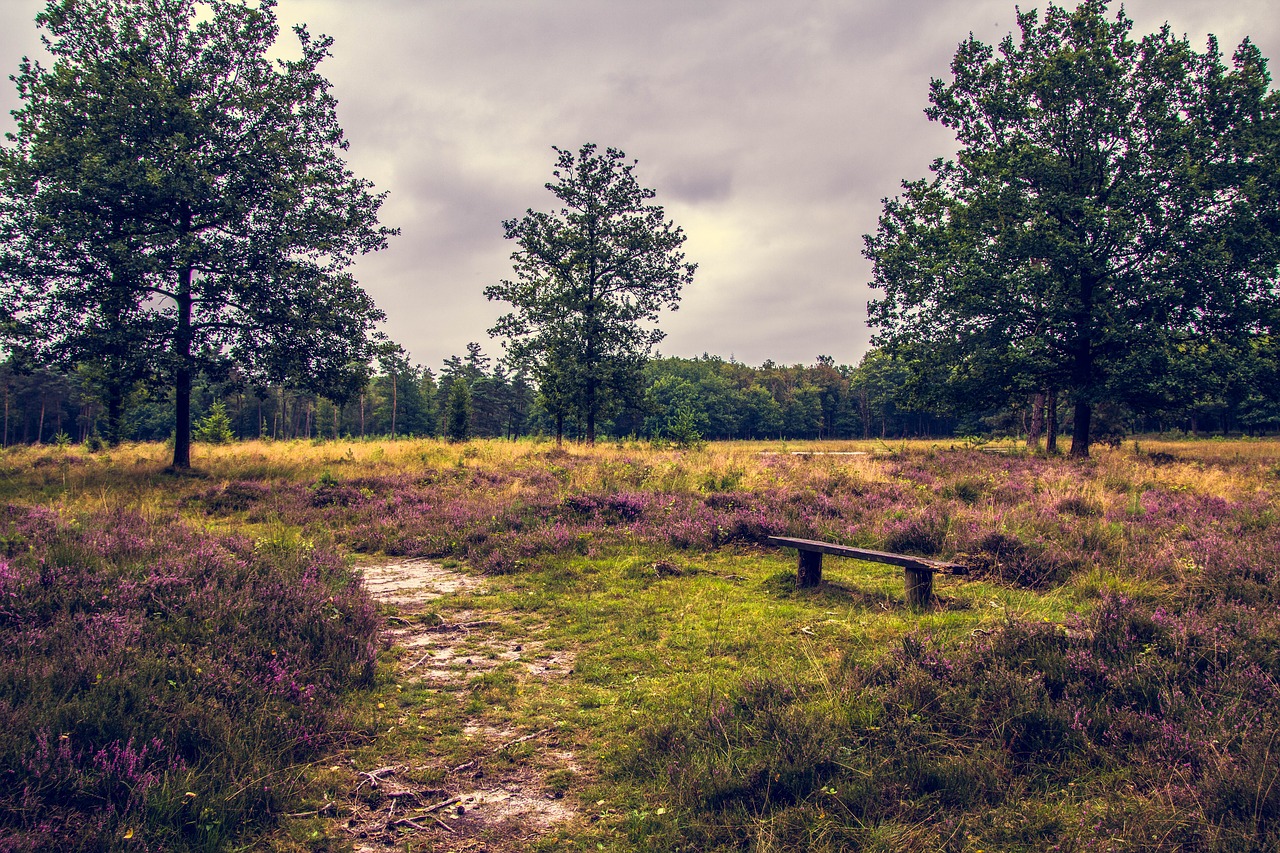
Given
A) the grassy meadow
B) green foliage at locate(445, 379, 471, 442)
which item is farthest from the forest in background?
the grassy meadow

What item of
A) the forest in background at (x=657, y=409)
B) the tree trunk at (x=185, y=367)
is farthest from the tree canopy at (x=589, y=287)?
the tree trunk at (x=185, y=367)

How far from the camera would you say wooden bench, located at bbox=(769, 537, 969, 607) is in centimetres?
659

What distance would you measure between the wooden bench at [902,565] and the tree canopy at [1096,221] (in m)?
18.2

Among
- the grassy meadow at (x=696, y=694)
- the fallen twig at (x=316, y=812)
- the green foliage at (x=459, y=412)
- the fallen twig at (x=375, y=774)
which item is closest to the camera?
the grassy meadow at (x=696, y=694)

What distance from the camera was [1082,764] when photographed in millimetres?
3322

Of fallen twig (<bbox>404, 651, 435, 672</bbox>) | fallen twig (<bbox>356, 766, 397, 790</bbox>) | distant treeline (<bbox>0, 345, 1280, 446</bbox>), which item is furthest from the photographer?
distant treeline (<bbox>0, 345, 1280, 446</bbox>)

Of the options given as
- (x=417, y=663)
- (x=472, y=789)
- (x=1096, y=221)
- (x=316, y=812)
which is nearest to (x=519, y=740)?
(x=472, y=789)

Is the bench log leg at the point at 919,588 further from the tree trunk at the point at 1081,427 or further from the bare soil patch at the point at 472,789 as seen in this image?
the tree trunk at the point at 1081,427

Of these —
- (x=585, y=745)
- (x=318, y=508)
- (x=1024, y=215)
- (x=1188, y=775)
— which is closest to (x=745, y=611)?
(x=585, y=745)

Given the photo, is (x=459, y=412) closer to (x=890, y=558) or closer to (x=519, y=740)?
(x=890, y=558)

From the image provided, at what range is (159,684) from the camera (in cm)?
387

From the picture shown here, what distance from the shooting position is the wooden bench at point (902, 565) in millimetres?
6594

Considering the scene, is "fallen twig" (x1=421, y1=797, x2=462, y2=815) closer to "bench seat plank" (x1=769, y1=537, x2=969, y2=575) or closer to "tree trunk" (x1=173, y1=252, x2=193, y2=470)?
"bench seat plank" (x1=769, y1=537, x2=969, y2=575)

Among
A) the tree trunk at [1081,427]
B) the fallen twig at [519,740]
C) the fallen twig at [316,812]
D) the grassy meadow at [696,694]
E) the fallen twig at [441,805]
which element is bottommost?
the fallen twig at [519,740]
